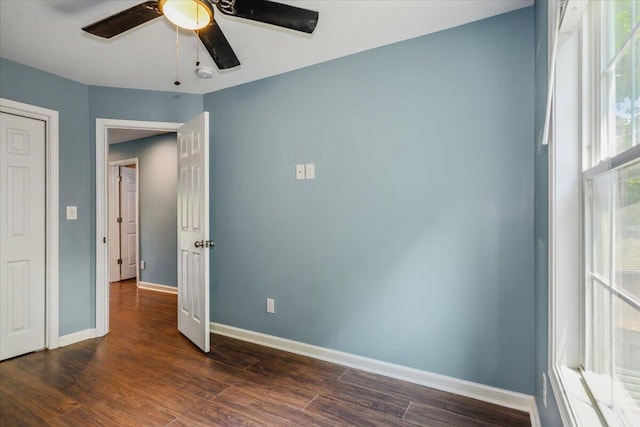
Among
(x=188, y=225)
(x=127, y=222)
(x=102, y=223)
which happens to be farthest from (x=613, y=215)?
(x=127, y=222)

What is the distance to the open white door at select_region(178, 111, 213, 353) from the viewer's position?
263cm

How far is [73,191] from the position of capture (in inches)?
113

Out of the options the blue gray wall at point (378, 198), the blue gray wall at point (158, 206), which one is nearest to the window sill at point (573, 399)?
the blue gray wall at point (378, 198)

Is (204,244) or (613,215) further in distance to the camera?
(204,244)

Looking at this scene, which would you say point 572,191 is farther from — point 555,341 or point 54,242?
point 54,242

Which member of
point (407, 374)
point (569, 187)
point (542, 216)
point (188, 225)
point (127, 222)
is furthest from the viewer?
point (127, 222)

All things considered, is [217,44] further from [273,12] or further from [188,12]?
[273,12]

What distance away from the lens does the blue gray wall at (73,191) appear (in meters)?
2.77

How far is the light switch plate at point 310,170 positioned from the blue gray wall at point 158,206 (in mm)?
2822

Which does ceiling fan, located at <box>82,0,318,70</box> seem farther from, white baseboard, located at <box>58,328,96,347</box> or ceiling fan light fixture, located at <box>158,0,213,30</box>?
white baseboard, located at <box>58,328,96,347</box>

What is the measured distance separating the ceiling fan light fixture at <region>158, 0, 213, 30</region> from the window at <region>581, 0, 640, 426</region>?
1409 millimetres

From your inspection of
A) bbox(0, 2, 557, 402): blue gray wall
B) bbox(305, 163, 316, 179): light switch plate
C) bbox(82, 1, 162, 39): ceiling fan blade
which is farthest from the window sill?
bbox(82, 1, 162, 39): ceiling fan blade

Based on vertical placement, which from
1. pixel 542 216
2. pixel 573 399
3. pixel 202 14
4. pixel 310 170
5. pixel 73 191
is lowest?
pixel 573 399

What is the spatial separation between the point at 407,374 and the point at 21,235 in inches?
127
